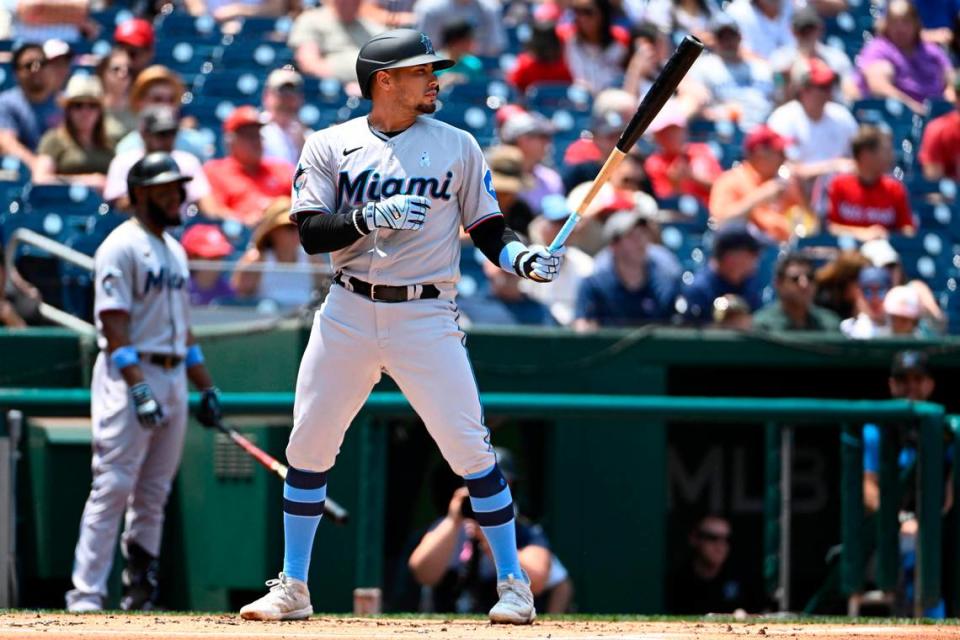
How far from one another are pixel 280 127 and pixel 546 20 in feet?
7.67

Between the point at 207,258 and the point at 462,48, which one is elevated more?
the point at 462,48

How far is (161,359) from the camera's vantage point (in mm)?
6703

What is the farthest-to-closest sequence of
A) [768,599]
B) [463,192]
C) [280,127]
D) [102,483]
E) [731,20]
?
[731,20] < [280,127] < [768,599] < [102,483] < [463,192]

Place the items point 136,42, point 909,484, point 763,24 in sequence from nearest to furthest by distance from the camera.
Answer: point 909,484, point 136,42, point 763,24

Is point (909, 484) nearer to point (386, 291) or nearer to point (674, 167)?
point (386, 291)

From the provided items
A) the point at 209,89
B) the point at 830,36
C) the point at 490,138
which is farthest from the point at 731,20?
the point at 209,89

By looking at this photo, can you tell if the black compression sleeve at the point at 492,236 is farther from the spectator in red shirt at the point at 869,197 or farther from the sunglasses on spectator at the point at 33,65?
the sunglasses on spectator at the point at 33,65

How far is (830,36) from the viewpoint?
1295 centimetres

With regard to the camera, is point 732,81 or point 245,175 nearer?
point 245,175

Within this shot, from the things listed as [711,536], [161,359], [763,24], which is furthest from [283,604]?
[763,24]

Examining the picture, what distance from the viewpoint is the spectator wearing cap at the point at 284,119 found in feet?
32.4

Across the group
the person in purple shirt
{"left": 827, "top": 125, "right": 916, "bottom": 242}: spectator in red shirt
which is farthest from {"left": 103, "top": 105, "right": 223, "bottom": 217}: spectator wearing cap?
the person in purple shirt

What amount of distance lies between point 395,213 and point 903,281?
5083 millimetres

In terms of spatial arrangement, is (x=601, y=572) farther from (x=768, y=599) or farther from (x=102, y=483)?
(x=102, y=483)
